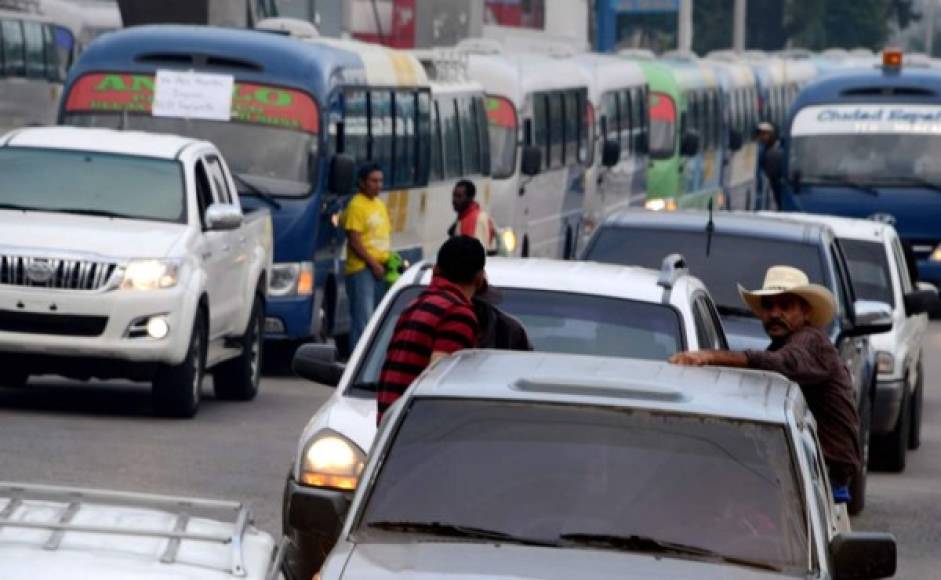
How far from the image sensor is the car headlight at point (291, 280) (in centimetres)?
2370

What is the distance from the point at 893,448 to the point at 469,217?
7.07 m

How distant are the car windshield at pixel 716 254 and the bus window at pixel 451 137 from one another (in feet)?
44.3

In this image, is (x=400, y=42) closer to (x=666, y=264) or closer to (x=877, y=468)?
(x=877, y=468)

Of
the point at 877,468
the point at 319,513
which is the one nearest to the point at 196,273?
the point at 877,468

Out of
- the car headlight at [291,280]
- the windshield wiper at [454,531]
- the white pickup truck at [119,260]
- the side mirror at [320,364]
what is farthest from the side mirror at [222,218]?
the windshield wiper at [454,531]

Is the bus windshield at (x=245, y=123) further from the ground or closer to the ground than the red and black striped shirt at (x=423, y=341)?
closer to the ground

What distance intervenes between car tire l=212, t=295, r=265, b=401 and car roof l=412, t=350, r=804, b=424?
12673 mm

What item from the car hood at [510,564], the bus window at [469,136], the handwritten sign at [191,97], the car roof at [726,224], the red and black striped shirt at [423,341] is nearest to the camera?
the car hood at [510,564]

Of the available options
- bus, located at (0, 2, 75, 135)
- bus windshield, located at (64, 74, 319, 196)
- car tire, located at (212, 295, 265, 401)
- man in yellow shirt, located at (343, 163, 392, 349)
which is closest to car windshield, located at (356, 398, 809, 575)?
car tire, located at (212, 295, 265, 401)

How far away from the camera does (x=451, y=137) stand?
30.9 meters

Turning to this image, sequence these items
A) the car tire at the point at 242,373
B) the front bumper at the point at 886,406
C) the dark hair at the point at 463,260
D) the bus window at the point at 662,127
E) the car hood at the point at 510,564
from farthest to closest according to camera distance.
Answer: the bus window at the point at 662,127
the car tire at the point at 242,373
the front bumper at the point at 886,406
the dark hair at the point at 463,260
the car hood at the point at 510,564

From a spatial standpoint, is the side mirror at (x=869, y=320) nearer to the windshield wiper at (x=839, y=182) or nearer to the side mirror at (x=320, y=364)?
the side mirror at (x=320, y=364)

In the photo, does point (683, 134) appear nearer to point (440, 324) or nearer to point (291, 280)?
point (291, 280)

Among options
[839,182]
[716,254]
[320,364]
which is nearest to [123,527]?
[320,364]
